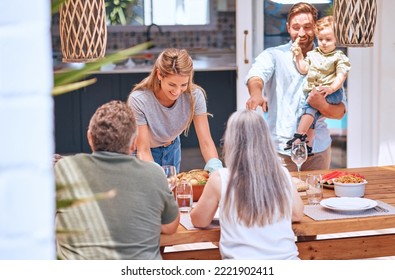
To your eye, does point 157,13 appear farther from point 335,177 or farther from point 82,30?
point 82,30

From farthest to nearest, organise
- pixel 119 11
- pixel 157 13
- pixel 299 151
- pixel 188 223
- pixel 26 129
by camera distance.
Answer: pixel 157 13 → pixel 119 11 → pixel 299 151 → pixel 188 223 → pixel 26 129

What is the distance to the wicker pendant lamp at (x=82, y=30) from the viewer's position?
104 inches

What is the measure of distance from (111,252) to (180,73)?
3.49ft

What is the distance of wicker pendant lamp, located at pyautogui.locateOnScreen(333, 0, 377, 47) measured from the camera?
312cm

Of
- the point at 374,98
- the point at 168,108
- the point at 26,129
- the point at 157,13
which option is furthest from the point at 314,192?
the point at 157,13

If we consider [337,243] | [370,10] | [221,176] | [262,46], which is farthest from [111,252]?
[262,46]

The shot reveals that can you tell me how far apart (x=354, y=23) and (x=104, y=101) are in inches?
168

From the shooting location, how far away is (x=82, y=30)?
104 inches

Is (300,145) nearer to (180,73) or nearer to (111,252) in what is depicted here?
(180,73)

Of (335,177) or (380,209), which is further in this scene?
(335,177)

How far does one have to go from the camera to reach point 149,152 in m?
3.43

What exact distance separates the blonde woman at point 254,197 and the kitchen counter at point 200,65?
4244 mm

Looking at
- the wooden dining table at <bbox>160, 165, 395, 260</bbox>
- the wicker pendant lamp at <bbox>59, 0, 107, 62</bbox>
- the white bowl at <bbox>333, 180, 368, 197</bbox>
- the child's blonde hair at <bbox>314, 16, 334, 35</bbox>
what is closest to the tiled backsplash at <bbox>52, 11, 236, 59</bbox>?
the child's blonde hair at <bbox>314, 16, 334, 35</bbox>
